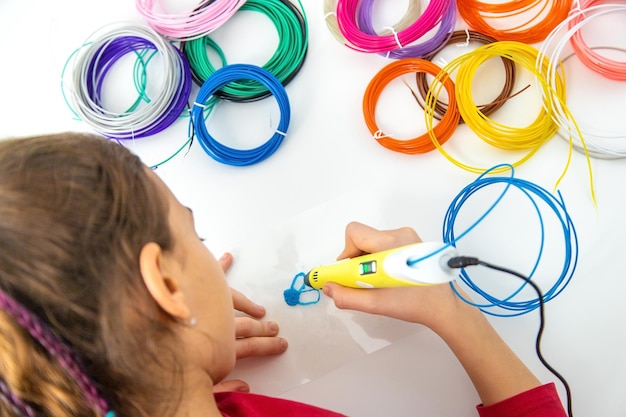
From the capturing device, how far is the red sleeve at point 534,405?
2.70ft

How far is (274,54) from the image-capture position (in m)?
1.17

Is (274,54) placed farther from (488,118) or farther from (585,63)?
(585,63)

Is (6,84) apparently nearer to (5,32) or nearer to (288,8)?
(5,32)

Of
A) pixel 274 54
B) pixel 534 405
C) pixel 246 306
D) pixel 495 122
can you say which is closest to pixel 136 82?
pixel 274 54

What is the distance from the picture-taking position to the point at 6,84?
1250 millimetres

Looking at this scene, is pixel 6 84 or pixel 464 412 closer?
pixel 464 412

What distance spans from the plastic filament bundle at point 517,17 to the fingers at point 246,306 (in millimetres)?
767

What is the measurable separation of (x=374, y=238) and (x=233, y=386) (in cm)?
39

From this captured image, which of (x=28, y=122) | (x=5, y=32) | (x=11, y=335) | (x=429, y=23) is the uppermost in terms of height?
(x=5, y=32)

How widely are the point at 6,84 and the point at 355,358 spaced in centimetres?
106

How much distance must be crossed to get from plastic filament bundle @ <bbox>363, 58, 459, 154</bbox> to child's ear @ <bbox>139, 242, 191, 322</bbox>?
1.98ft

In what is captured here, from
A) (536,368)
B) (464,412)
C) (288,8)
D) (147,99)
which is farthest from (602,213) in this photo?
(147,99)

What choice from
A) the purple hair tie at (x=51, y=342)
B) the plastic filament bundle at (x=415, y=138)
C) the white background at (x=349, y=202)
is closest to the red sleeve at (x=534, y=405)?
the white background at (x=349, y=202)

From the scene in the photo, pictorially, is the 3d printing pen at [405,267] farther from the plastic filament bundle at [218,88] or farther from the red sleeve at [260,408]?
the plastic filament bundle at [218,88]
